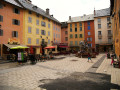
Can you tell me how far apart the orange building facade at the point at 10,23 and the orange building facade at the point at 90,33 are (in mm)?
26505

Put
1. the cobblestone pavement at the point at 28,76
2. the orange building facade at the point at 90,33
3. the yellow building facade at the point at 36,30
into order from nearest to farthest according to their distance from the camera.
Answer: the cobblestone pavement at the point at 28,76, the yellow building facade at the point at 36,30, the orange building facade at the point at 90,33

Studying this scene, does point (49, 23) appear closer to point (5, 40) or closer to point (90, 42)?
point (5, 40)

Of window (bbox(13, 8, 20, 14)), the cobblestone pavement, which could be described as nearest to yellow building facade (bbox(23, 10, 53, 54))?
window (bbox(13, 8, 20, 14))

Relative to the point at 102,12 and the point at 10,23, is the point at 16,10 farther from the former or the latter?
the point at 102,12

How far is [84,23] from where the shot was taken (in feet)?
120

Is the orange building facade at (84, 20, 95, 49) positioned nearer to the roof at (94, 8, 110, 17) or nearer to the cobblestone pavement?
the roof at (94, 8, 110, 17)

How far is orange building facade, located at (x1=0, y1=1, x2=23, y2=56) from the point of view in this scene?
15.6m

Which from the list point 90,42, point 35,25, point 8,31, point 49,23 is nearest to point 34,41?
point 35,25

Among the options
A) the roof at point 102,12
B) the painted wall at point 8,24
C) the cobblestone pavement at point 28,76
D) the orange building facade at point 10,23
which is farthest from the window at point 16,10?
the roof at point 102,12

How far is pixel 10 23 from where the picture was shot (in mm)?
16922

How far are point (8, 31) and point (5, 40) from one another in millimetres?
1933

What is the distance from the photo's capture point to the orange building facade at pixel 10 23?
15.6m

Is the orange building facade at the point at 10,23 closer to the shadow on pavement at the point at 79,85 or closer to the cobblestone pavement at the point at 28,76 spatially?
the cobblestone pavement at the point at 28,76

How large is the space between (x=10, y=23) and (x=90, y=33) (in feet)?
98.0
